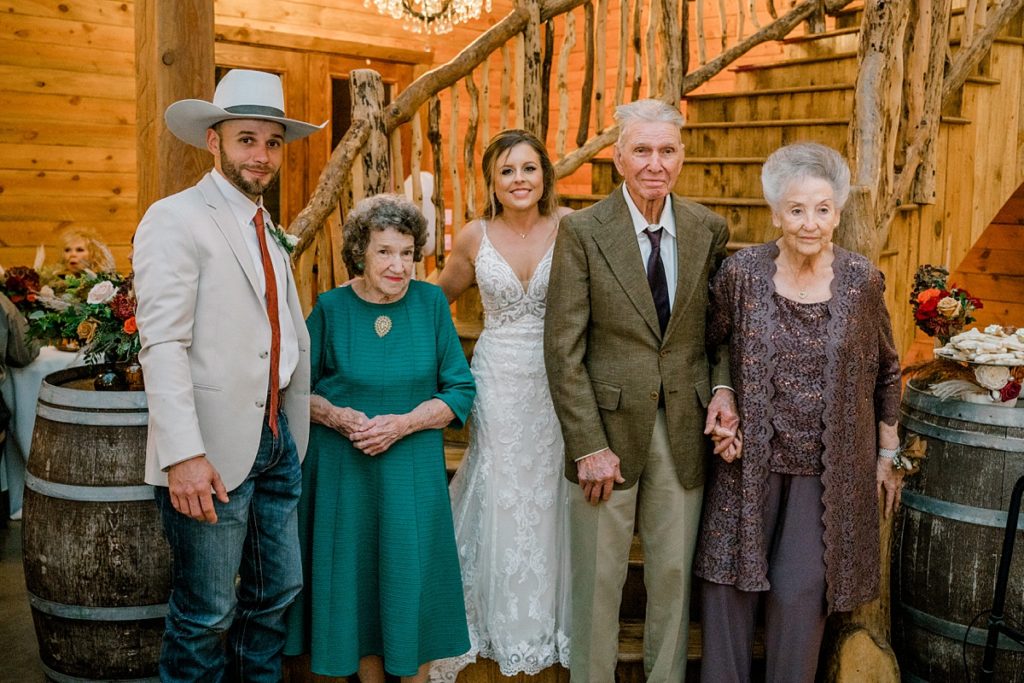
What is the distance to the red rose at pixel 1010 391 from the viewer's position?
2426 millimetres

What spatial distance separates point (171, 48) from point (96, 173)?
2.71 metres

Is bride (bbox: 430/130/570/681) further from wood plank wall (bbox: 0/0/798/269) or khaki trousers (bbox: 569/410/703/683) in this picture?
wood plank wall (bbox: 0/0/798/269)

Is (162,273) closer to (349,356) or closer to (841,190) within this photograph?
(349,356)

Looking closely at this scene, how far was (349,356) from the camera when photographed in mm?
2299

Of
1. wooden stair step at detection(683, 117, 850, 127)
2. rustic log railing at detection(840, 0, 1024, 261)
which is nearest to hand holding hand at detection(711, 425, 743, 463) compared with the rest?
rustic log railing at detection(840, 0, 1024, 261)

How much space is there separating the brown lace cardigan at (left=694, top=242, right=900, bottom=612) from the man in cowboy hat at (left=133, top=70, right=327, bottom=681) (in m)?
1.00

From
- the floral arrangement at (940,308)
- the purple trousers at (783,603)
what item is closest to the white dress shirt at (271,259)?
the purple trousers at (783,603)

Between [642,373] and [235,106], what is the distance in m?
1.09

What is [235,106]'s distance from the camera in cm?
210

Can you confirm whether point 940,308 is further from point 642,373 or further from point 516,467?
point 516,467

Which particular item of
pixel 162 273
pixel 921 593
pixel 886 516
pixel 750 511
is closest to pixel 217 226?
pixel 162 273

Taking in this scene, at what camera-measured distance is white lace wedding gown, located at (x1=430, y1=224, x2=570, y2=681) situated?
2537 millimetres

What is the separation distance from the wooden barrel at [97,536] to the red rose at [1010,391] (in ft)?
6.94

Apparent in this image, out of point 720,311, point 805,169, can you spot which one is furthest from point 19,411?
point 805,169
